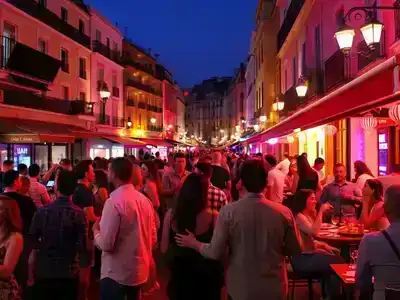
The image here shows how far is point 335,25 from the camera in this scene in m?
16.6

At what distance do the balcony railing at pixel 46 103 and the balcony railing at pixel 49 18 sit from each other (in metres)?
3.98

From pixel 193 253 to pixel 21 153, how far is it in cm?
2159

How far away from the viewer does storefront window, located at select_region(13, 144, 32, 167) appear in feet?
76.8

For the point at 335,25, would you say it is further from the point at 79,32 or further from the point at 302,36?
the point at 79,32

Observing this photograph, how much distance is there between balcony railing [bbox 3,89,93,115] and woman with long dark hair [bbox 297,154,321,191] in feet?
54.8

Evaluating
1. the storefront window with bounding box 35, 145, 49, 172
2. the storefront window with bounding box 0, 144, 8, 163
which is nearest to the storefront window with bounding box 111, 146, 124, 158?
the storefront window with bounding box 35, 145, 49, 172

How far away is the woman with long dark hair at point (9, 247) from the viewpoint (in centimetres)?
402

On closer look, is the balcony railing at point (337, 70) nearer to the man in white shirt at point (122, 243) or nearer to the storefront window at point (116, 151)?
the man in white shirt at point (122, 243)

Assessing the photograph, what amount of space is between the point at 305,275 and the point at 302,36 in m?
17.5

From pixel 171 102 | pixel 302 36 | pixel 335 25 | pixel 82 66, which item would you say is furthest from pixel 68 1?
pixel 171 102

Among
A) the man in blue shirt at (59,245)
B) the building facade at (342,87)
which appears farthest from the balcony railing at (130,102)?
the man in blue shirt at (59,245)

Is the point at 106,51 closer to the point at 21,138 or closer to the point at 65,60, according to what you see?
the point at 65,60

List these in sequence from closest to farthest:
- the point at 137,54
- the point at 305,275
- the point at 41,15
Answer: the point at 305,275 → the point at 41,15 → the point at 137,54

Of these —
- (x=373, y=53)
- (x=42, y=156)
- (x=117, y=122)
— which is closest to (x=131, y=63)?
(x=117, y=122)
